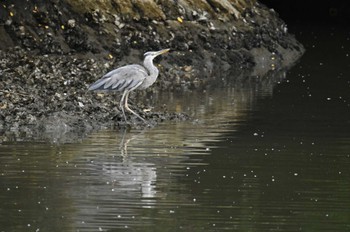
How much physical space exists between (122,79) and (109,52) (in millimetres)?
6564

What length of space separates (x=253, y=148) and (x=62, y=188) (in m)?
3.83

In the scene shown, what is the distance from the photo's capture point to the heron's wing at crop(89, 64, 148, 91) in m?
18.8

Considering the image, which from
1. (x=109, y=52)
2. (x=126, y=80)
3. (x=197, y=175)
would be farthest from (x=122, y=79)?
(x=109, y=52)

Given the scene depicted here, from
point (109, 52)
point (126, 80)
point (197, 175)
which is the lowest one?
point (109, 52)

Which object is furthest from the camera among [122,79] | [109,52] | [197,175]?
[109,52]

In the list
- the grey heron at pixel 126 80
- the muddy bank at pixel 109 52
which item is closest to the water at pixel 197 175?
the grey heron at pixel 126 80

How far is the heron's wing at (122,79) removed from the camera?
1881 centimetres

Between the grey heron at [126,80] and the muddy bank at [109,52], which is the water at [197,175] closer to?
the grey heron at [126,80]

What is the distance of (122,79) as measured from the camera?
18891mm

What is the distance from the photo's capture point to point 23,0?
25.4 meters

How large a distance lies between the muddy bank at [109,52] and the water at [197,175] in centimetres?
112

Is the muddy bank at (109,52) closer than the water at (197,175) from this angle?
No

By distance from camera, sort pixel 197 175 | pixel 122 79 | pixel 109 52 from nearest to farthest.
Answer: pixel 197 175 < pixel 122 79 < pixel 109 52

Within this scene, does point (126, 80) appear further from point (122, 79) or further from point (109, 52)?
point (109, 52)
